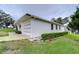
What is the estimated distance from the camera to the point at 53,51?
179 inches

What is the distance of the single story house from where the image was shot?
4.55 metres

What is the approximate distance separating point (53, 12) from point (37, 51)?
23.1 inches

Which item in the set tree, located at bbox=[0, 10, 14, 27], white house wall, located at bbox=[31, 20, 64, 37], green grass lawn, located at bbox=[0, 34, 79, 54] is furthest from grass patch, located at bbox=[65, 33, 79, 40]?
tree, located at bbox=[0, 10, 14, 27]

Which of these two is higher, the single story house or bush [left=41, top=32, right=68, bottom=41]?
the single story house

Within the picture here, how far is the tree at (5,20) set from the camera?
4.54 m

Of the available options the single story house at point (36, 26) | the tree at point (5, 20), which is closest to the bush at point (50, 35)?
the single story house at point (36, 26)

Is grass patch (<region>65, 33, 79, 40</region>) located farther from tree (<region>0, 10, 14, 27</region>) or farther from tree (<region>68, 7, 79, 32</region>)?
tree (<region>0, 10, 14, 27</region>)

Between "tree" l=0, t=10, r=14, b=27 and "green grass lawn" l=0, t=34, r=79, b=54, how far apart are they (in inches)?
10.2

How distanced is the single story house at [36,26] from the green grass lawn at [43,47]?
4.7 inches

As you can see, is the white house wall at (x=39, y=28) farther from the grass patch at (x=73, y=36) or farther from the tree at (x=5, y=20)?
the tree at (x=5, y=20)

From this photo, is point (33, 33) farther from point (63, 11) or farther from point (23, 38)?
point (63, 11)
